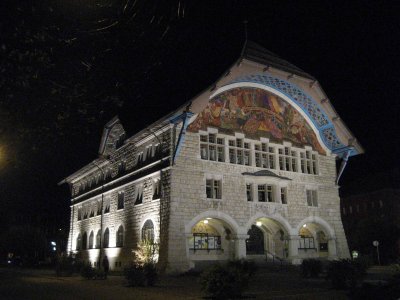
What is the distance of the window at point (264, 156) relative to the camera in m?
32.0

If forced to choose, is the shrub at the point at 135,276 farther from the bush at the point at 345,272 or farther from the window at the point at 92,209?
the window at the point at 92,209

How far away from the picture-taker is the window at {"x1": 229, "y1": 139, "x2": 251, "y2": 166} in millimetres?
30703

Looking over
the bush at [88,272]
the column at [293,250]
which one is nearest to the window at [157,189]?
the bush at [88,272]

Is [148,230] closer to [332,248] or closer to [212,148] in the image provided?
[212,148]

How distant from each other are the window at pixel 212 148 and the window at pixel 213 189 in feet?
5.24

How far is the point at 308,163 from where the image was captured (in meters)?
35.1

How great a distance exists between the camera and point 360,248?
4391 cm

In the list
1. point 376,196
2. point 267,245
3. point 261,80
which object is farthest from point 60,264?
point 376,196

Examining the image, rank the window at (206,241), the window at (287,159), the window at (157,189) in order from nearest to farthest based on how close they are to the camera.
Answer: the window at (157,189)
the window at (206,241)
the window at (287,159)

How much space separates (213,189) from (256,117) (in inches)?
265

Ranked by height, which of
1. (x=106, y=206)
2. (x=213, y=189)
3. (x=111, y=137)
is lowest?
(x=213, y=189)

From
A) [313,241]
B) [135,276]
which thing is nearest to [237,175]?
[313,241]

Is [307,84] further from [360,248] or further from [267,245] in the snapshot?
[360,248]

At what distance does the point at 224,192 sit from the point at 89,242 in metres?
18.1
